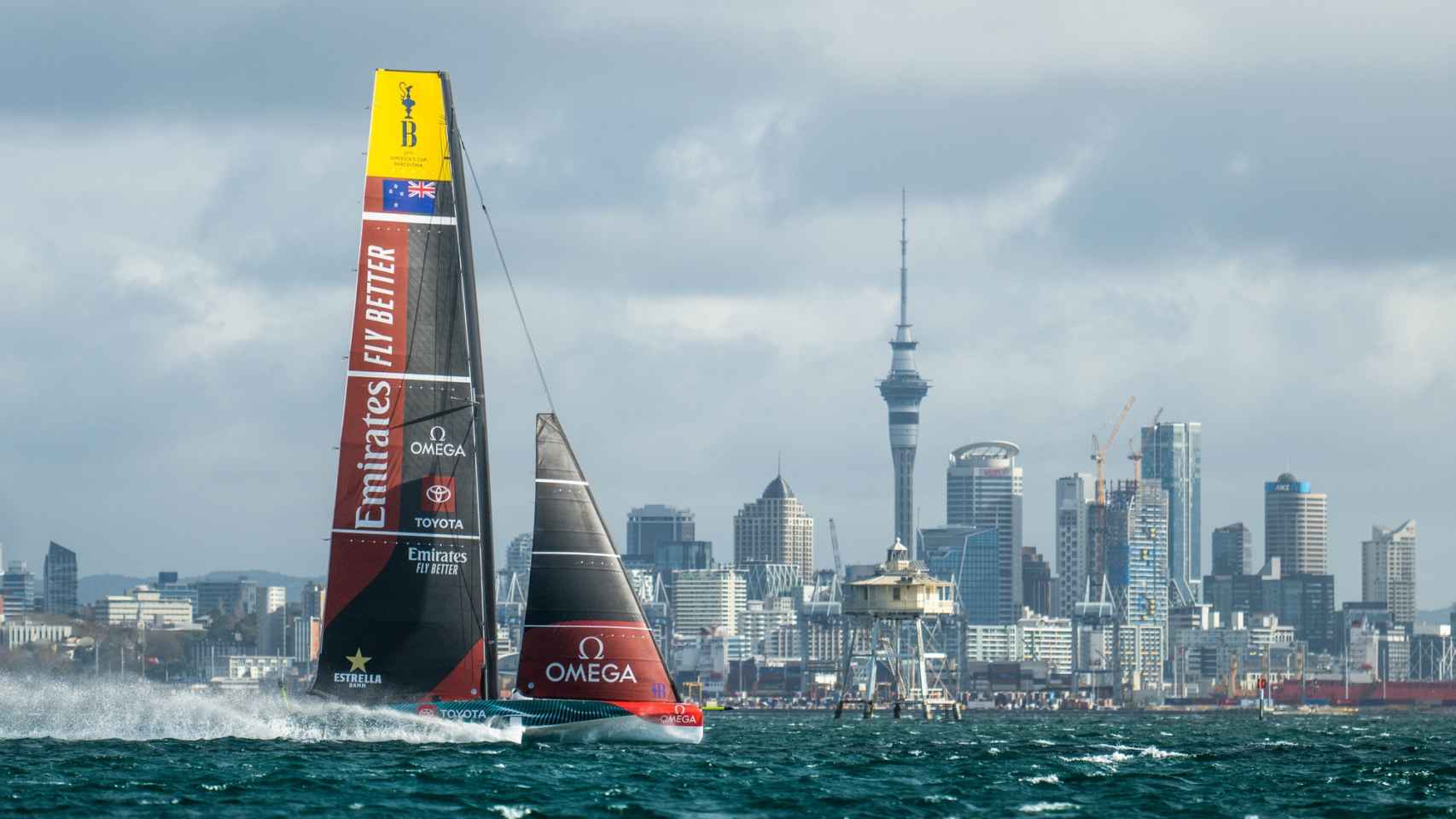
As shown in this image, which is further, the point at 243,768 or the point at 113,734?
the point at 113,734

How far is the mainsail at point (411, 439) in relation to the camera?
5525cm

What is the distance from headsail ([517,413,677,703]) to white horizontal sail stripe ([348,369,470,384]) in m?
4.14

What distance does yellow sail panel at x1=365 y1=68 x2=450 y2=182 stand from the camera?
5522 cm

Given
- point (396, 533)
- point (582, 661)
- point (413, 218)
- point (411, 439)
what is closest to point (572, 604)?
point (582, 661)

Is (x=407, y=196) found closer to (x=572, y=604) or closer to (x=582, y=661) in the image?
(x=572, y=604)

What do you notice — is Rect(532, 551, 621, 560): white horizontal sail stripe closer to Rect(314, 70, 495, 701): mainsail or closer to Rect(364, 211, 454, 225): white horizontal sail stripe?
Rect(314, 70, 495, 701): mainsail

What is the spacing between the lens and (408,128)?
182 ft

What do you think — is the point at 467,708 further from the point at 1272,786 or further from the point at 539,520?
the point at 1272,786

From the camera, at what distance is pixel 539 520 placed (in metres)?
59.3

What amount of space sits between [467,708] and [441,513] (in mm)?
4379

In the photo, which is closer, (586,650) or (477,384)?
(477,384)

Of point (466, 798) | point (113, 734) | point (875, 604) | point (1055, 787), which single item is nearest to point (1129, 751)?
point (1055, 787)

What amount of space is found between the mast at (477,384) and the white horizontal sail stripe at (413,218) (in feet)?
1.01

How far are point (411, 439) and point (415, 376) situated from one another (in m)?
1.40
